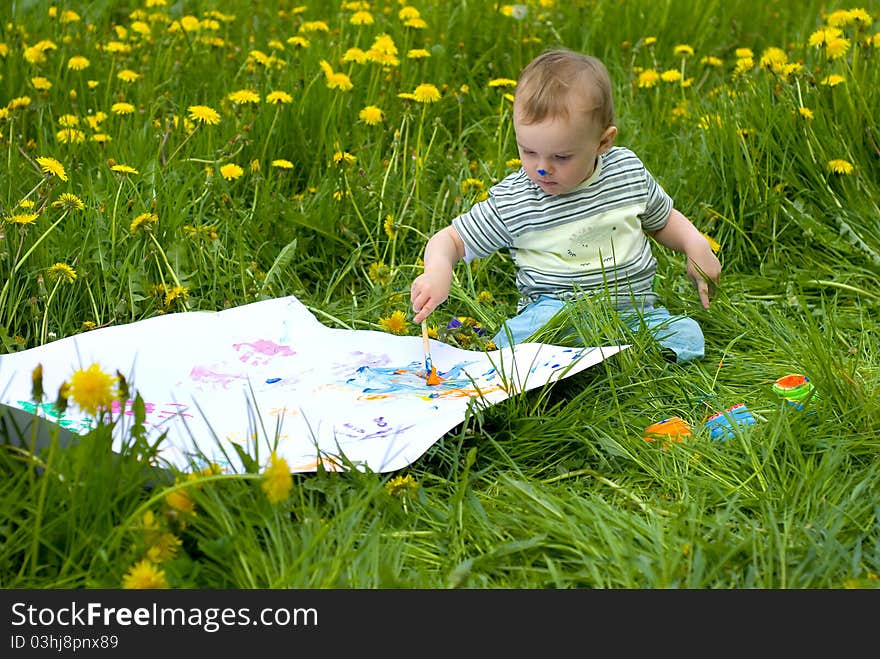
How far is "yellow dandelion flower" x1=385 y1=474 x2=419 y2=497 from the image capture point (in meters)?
1.68

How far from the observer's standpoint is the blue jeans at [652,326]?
86.0 inches

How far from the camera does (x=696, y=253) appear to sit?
2.35 m

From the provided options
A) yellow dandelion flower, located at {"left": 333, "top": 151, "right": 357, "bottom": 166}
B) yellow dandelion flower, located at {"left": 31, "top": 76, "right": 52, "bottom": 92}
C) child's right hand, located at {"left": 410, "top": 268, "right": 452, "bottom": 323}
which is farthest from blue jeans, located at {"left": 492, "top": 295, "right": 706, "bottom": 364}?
yellow dandelion flower, located at {"left": 31, "top": 76, "right": 52, "bottom": 92}

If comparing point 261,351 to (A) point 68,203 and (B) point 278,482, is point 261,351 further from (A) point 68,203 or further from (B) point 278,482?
(B) point 278,482

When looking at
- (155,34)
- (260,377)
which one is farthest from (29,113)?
(260,377)

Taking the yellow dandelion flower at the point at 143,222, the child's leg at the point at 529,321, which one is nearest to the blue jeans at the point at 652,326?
the child's leg at the point at 529,321

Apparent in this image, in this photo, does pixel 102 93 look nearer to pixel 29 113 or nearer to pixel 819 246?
pixel 29 113

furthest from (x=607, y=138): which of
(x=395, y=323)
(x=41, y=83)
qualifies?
(x=41, y=83)

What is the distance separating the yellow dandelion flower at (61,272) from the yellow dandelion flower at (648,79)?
1.75 meters

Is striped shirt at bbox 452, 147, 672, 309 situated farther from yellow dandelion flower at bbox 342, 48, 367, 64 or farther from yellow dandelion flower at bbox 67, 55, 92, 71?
yellow dandelion flower at bbox 67, 55, 92, 71

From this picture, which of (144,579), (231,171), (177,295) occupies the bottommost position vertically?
(144,579)

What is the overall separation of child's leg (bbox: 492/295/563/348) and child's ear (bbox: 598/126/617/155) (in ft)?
1.05

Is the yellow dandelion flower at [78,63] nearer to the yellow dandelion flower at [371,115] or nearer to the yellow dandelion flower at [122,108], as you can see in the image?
the yellow dandelion flower at [122,108]

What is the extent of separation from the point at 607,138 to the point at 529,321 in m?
0.40
